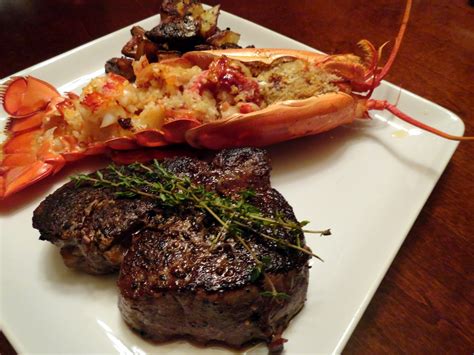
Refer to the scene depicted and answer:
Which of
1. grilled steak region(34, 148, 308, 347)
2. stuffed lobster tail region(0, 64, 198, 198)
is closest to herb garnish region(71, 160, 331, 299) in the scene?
grilled steak region(34, 148, 308, 347)

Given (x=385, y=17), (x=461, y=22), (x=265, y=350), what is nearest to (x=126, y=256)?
(x=265, y=350)

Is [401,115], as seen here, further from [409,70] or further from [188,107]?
[188,107]

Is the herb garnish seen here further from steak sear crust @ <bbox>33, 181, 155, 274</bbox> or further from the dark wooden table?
the dark wooden table

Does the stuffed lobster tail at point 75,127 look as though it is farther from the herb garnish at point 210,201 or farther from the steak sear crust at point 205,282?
the steak sear crust at point 205,282

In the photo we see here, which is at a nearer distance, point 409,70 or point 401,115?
point 401,115

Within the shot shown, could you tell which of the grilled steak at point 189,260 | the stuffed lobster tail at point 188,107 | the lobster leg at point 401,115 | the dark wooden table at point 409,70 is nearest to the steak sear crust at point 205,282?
the grilled steak at point 189,260

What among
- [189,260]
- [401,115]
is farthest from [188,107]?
[401,115]
